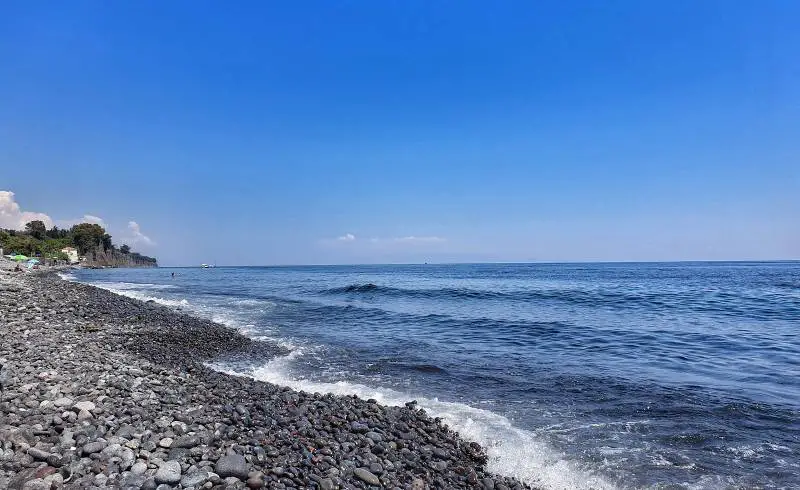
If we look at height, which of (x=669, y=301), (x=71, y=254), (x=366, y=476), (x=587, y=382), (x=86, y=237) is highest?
(x=86, y=237)

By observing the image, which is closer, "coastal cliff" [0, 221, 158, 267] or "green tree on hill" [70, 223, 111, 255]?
"coastal cliff" [0, 221, 158, 267]

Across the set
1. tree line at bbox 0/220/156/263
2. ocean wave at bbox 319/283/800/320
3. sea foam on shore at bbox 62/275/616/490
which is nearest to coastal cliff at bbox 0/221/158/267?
tree line at bbox 0/220/156/263

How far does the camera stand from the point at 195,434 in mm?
5996

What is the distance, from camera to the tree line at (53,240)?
353 feet

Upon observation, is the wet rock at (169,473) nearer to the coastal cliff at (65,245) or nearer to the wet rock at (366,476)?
the wet rock at (366,476)

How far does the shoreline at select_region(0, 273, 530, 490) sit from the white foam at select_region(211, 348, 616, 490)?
40 cm

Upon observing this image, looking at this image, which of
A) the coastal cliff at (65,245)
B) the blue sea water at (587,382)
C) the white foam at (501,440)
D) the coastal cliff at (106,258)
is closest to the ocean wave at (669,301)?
the blue sea water at (587,382)

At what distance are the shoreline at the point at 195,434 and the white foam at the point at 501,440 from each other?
405mm

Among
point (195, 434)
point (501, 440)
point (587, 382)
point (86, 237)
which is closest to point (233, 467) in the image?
point (195, 434)

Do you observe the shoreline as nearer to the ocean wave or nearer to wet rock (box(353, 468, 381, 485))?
wet rock (box(353, 468, 381, 485))

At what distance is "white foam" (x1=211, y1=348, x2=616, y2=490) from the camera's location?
6316mm

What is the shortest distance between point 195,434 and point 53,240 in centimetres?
16493

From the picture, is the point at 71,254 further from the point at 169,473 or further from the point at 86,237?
the point at 169,473

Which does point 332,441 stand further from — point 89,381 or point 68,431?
point 89,381
